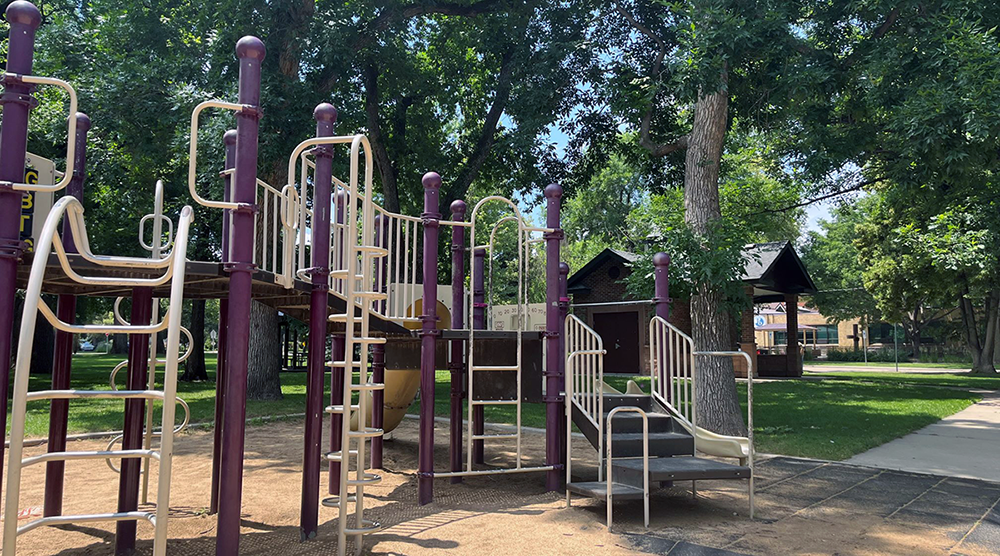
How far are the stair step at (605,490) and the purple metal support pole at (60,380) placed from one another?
413 centimetres

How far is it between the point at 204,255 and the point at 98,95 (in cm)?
969

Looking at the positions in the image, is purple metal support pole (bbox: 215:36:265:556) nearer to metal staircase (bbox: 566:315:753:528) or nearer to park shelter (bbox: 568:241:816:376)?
metal staircase (bbox: 566:315:753:528)

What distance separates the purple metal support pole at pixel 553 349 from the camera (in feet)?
24.1

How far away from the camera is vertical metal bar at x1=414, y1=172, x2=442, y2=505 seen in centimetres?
672

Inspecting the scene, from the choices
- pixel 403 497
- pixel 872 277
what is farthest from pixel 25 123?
pixel 872 277

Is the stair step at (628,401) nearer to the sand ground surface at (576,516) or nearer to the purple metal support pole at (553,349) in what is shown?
the purple metal support pole at (553,349)

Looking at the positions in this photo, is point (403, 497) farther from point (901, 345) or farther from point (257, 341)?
point (901, 345)

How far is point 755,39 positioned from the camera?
10406mm

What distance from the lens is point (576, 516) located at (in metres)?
6.23

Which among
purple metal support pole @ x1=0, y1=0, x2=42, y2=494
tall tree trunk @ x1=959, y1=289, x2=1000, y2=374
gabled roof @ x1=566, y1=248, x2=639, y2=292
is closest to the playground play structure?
purple metal support pole @ x1=0, y1=0, x2=42, y2=494

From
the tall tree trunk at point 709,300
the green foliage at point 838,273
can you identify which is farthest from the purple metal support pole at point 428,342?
the green foliage at point 838,273

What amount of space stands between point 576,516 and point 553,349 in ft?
5.91

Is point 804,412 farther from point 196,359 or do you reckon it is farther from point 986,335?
point 986,335

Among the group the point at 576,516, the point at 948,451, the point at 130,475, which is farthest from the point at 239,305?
the point at 948,451
